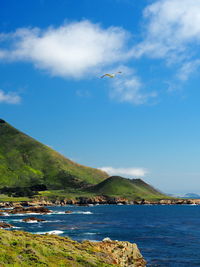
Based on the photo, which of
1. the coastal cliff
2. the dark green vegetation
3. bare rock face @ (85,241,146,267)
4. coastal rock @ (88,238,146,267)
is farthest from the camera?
coastal rock @ (88,238,146,267)

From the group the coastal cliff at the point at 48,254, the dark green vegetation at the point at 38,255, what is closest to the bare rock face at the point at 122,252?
the coastal cliff at the point at 48,254

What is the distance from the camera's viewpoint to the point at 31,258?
3791 cm

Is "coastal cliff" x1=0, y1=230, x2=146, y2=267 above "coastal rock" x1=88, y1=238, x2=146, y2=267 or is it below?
above

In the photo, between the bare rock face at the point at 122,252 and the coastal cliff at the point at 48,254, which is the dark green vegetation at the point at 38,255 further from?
the bare rock face at the point at 122,252

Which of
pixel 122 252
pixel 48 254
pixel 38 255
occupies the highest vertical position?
pixel 38 255

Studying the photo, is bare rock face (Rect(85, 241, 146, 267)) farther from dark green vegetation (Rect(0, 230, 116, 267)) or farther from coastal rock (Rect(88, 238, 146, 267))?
dark green vegetation (Rect(0, 230, 116, 267))

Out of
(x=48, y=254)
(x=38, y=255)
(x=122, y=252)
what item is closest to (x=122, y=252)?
(x=122, y=252)

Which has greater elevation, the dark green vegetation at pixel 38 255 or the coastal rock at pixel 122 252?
the dark green vegetation at pixel 38 255

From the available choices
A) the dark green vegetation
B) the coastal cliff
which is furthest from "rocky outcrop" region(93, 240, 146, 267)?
the dark green vegetation

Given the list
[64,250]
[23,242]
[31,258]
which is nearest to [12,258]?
[31,258]

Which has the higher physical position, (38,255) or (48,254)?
(38,255)

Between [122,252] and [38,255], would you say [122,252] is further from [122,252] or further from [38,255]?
[38,255]

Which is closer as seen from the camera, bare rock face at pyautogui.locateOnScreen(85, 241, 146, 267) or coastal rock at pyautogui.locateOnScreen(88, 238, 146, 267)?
bare rock face at pyautogui.locateOnScreen(85, 241, 146, 267)

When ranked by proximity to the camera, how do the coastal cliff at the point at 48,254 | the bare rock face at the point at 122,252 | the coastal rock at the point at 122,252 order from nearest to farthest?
the coastal cliff at the point at 48,254, the bare rock face at the point at 122,252, the coastal rock at the point at 122,252
